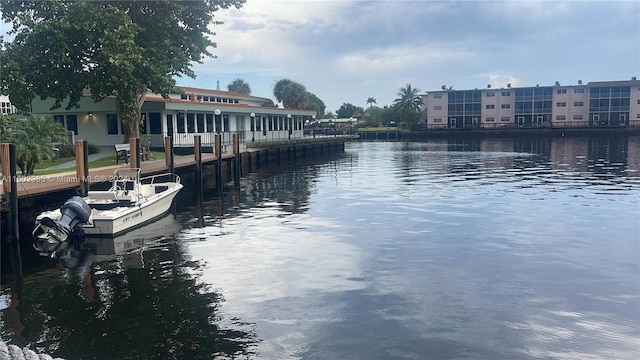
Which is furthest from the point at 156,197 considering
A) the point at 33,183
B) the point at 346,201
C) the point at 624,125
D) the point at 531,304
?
the point at 624,125

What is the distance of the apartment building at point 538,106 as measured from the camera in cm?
10419

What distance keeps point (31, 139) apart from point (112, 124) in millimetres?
15619

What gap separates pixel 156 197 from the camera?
20.3 m

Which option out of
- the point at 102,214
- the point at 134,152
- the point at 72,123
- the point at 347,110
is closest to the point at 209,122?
the point at 72,123

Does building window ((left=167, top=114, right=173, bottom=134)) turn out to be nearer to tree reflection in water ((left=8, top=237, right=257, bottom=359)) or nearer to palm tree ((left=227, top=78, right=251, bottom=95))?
tree reflection in water ((left=8, top=237, right=257, bottom=359))

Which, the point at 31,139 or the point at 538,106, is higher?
the point at 538,106

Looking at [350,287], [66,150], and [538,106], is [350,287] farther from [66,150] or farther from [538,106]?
[538,106]

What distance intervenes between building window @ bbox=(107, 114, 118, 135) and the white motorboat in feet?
69.3

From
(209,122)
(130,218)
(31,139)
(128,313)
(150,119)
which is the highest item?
(150,119)

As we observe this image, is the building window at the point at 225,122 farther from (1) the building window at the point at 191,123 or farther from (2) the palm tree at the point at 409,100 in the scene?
(2) the palm tree at the point at 409,100

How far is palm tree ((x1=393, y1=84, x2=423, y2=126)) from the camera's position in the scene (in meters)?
127

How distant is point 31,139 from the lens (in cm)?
2503

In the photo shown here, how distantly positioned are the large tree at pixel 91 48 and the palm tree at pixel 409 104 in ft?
327

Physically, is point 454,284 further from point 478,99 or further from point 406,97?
point 406,97
